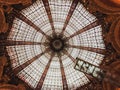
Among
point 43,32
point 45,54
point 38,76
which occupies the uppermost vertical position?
point 43,32

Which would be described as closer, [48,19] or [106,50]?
[106,50]

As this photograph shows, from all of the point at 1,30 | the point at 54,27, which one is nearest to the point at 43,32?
the point at 54,27

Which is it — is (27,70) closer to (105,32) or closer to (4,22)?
(4,22)

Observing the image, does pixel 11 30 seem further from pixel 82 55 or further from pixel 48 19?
pixel 82 55

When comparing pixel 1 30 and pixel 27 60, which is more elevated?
pixel 1 30

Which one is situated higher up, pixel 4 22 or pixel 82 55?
pixel 4 22

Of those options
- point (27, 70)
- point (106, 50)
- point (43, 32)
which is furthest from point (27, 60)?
point (106, 50)
